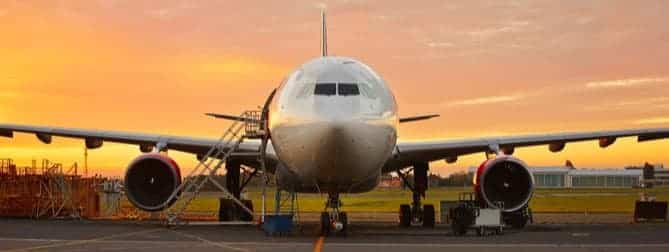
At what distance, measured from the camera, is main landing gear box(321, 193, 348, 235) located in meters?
19.9

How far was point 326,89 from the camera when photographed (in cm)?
1866

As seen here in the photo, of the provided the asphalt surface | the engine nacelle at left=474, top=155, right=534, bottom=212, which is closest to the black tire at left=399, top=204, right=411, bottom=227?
the engine nacelle at left=474, top=155, right=534, bottom=212

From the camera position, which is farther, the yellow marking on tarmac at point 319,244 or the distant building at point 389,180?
the distant building at point 389,180

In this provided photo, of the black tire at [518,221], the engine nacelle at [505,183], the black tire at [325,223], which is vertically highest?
the engine nacelle at [505,183]

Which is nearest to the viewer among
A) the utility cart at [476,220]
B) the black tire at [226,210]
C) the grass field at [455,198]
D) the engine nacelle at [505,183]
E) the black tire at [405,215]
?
the utility cart at [476,220]

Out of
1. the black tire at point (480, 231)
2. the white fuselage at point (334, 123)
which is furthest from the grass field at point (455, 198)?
the white fuselage at point (334, 123)

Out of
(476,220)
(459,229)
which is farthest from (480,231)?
(459,229)

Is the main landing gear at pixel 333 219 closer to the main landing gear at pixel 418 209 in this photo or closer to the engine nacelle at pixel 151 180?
the engine nacelle at pixel 151 180

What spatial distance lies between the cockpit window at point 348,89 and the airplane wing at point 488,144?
484 centimetres

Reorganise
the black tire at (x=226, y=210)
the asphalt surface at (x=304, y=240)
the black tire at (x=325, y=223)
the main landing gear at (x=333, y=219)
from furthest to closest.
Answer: the black tire at (x=226, y=210) < the black tire at (x=325, y=223) < the main landing gear at (x=333, y=219) < the asphalt surface at (x=304, y=240)

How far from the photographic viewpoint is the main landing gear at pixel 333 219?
19.9m

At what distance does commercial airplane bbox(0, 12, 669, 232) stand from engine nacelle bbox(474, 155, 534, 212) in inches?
1.0

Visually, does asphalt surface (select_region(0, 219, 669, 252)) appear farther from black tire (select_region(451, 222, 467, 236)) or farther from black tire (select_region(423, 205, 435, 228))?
black tire (select_region(423, 205, 435, 228))

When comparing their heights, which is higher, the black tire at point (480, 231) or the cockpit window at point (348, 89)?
the cockpit window at point (348, 89)
